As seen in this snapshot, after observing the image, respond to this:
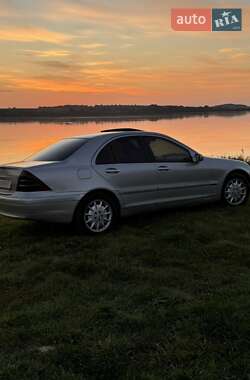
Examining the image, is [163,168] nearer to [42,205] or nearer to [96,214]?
[96,214]

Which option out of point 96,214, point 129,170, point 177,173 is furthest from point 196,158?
point 96,214

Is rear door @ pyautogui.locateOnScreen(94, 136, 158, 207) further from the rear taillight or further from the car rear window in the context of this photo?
the rear taillight

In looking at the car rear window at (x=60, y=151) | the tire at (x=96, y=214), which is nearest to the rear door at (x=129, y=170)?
the tire at (x=96, y=214)

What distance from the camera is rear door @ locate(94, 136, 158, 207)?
307 inches

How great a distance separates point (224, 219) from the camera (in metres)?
8.27

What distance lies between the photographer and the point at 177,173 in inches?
340

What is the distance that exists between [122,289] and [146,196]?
A: 3257 millimetres

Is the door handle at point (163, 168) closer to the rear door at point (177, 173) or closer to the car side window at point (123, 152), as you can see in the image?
the rear door at point (177, 173)

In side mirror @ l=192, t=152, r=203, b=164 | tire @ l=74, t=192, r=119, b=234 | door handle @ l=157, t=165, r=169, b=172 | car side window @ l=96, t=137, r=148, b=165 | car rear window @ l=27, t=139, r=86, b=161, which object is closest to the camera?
tire @ l=74, t=192, r=119, b=234

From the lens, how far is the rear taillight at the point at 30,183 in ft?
23.3

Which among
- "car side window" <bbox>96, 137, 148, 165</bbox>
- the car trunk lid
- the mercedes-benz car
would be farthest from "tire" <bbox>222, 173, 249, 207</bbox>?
the car trunk lid

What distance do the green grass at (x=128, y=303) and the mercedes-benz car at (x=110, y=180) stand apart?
1.46 feet

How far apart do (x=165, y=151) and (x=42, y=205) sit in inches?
103

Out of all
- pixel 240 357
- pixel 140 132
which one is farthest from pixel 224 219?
pixel 240 357
